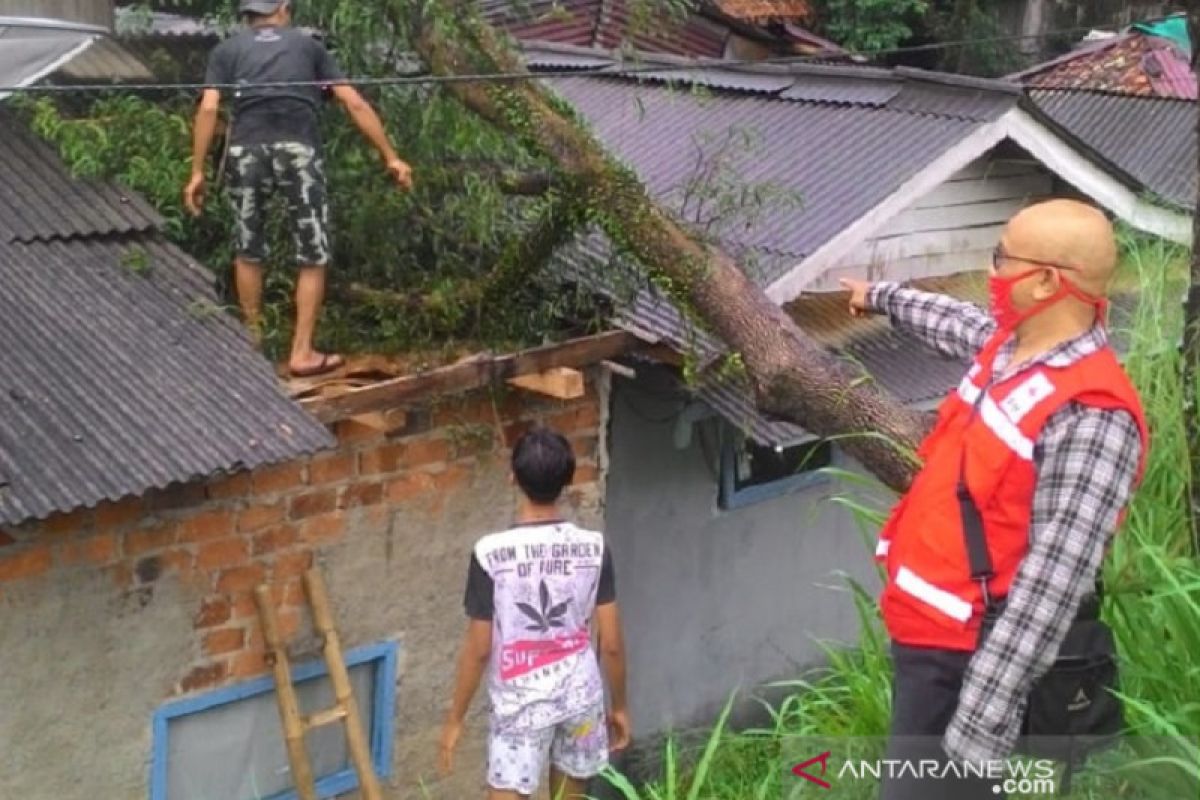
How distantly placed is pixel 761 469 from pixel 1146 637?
419cm

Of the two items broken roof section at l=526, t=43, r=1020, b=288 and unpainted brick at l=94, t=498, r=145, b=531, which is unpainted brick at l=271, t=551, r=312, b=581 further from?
broken roof section at l=526, t=43, r=1020, b=288

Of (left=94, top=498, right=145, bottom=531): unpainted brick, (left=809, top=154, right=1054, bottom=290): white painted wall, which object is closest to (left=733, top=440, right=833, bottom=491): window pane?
(left=809, top=154, right=1054, bottom=290): white painted wall

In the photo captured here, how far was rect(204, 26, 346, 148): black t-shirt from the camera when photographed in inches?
225

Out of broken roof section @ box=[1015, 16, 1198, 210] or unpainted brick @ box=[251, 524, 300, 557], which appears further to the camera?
broken roof section @ box=[1015, 16, 1198, 210]

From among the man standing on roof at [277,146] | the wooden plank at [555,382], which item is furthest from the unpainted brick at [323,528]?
the wooden plank at [555,382]

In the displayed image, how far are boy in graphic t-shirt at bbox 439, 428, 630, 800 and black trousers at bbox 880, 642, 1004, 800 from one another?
4.70ft

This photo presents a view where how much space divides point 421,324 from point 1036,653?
3775mm

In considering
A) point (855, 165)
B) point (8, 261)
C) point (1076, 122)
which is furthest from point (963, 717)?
point (1076, 122)

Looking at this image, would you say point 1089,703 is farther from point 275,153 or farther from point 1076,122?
point 1076,122

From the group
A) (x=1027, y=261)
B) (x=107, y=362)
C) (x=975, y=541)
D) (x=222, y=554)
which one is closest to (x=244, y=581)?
(x=222, y=554)

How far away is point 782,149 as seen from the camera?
7.74 metres

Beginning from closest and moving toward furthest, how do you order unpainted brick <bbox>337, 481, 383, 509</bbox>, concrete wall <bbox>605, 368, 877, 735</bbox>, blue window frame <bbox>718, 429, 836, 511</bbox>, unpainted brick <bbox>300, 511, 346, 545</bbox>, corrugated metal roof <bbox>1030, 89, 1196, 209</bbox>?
unpainted brick <bbox>300, 511, 346, 545</bbox> → unpainted brick <bbox>337, 481, 383, 509</bbox> → concrete wall <bbox>605, 368, 877, 735</bbox> → blue window frame <bbox>718, 429, 836, 511</bbox> → corrugated metal roof <bbox>1030, 89, 1196, 209</bbox>

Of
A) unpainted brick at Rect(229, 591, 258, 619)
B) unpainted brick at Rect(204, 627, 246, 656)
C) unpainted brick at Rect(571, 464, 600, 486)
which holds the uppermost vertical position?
unpainted brick at Rect(571, 464, 600, 486)

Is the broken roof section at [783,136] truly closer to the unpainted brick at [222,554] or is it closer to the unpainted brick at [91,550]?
the unpainted brick at [222,554]
